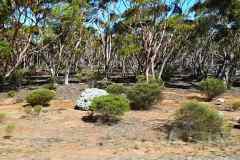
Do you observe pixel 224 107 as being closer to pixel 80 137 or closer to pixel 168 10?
pixel 80 137

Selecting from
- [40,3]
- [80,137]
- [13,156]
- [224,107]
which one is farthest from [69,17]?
[13,156]

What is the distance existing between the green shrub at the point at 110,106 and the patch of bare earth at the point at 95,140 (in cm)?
50

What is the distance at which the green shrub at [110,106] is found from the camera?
76.4 ft

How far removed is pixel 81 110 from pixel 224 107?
794 centimetres

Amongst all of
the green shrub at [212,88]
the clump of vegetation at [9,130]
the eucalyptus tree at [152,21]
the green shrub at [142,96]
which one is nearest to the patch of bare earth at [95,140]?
the clump of vegetation at [9,130]

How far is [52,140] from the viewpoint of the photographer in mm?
19969

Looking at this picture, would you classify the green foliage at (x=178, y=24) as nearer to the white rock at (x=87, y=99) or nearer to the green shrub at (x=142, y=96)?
the green shrub at (x=142, y=96)

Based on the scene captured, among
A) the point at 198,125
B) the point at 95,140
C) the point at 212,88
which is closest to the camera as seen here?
the point at 95,140

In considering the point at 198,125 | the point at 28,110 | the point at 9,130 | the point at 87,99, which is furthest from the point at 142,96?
the point at 9,130

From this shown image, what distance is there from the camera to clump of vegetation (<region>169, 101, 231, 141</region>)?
20.0 meters

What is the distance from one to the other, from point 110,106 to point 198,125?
14.5 feet

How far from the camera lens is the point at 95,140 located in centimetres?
2000

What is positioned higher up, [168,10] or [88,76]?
[168,10]

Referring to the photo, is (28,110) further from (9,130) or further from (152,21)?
(152,21)
